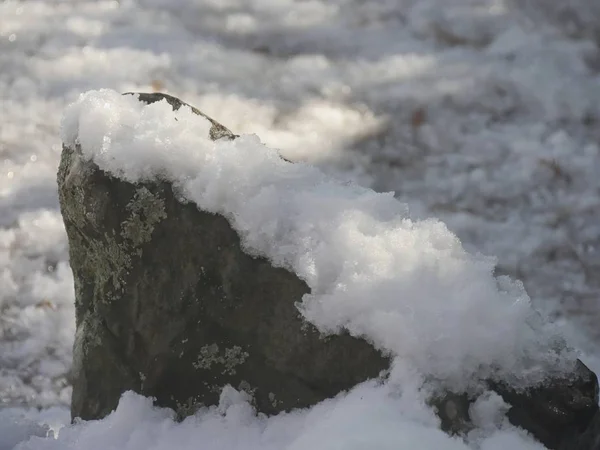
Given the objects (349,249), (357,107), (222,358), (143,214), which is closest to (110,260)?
(143,214)

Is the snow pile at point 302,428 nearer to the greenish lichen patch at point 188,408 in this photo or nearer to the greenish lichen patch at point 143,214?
the greenish lichen patch at point 188,408

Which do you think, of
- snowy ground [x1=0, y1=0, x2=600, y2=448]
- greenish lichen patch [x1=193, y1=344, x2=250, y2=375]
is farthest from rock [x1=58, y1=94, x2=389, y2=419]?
snowy ground [x1=0, y1=0, x2=600, y2=448]

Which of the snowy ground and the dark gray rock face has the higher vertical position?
the dark gray rock face

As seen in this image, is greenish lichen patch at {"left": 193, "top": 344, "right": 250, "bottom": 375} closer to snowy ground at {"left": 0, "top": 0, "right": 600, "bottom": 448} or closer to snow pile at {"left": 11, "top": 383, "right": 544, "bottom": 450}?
snow pile at {"left": 11, "top": 383, "right": 544, "bottom": 450}

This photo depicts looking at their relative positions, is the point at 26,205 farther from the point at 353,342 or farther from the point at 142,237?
the point at 353,342

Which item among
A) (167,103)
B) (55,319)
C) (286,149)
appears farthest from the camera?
(286,149)

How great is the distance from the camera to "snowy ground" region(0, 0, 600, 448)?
2.28 m

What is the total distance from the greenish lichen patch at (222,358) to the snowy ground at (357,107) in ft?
2.43

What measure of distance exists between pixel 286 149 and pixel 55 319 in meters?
1.08

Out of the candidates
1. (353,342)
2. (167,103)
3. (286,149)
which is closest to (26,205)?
(286,149)

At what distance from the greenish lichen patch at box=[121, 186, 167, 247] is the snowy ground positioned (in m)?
0.77

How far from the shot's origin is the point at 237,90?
318 centimetres

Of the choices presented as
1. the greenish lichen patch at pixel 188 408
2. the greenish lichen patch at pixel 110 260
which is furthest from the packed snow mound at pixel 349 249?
the greenish lichen patch at pixel 188 408

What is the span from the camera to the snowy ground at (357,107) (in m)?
2.28
